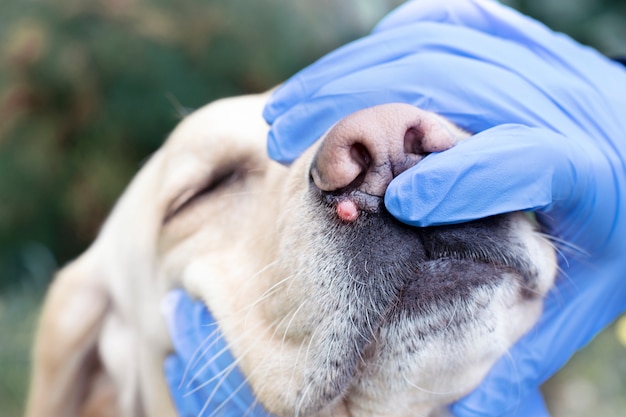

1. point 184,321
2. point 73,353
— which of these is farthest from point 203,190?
point 73,353

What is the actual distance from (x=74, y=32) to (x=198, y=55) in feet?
3.39

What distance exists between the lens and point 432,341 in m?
1.38

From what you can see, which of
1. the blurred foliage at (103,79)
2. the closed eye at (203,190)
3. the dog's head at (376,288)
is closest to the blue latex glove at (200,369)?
the dog's head at (376,288)

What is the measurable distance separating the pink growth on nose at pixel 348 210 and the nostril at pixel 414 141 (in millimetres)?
164

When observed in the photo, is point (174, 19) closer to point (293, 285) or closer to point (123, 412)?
point (123, 412)

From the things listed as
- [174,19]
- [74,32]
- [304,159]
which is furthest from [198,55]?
[304,159]

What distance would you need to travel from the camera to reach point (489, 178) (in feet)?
4.44

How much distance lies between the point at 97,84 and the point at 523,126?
171 inches

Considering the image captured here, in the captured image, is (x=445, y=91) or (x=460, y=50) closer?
(x=445, y=91)

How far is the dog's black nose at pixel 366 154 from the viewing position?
125 centimetres

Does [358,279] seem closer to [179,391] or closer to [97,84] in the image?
[179,391]

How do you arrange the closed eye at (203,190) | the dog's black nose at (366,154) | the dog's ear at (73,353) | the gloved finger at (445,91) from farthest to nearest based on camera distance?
1. the dog's ear at (73,353)
2. the closed eye at (203,190)
3. the gloved finger at (445,91)
4. the dog's black nose at (366,154)

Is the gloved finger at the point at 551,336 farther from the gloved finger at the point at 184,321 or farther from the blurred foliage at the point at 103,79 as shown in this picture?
the blurred foliage at the point at 103,79

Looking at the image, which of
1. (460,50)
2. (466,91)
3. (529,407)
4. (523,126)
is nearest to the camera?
(523,126)
